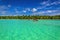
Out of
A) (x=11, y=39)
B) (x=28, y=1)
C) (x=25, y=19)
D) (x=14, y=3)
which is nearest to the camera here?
(x=11, y=39)

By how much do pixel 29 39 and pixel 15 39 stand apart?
0.73 m

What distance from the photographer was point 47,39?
6707mm

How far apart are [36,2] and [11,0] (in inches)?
87.7

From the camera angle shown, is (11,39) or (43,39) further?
(11,39)

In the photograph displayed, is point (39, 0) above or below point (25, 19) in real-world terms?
above

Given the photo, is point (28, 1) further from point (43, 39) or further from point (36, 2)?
point (43, 39)

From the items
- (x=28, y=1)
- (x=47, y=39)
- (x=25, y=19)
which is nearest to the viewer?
(x=47, y=39)

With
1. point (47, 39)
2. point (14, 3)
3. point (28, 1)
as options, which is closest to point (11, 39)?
point (47, 39)

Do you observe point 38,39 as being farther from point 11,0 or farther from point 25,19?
point 25,19

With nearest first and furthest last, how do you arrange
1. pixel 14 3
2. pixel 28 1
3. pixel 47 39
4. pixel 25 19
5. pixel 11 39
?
pixel 47 39
pixel 11 39
pixel 28 1
pixel 14 3
pixel 25 19

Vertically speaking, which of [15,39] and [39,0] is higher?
[39,0]

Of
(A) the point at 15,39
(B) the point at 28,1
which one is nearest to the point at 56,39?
(A) the point at 15,39

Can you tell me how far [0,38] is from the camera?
7.10m

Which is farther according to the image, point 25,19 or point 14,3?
point 25,19
